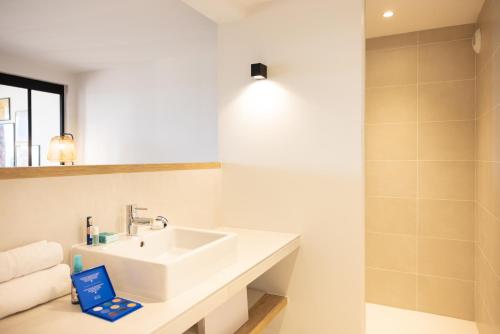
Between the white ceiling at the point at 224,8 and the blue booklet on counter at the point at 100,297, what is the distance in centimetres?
163

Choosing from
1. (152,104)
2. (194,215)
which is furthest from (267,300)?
(152,104)

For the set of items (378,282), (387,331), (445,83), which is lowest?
(387,331)

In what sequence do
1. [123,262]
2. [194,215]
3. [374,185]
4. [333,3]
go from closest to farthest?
1. [123,262]
2. [333,3]
3. [194,215]
4. [374,185]

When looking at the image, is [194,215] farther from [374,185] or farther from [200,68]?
[200,68]

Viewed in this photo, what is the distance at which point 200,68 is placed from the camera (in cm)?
390

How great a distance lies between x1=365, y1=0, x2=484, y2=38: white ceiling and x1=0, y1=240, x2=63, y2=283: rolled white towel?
2.33m

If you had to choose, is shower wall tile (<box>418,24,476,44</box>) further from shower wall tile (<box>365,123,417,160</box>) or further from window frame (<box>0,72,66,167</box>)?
window frame (<box>0,72,66,167</box>)

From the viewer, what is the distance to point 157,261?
1.25 meters

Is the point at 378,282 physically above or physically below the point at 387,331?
above

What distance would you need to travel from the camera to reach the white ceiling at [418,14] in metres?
2.35

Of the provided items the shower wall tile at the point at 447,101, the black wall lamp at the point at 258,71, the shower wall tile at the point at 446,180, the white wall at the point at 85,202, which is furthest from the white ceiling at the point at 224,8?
the shower wall tile at the point at 446,180

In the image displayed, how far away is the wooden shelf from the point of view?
182cm

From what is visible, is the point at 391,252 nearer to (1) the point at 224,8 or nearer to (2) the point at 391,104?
(2) the point at 391,104

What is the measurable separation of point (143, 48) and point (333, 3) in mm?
2590
